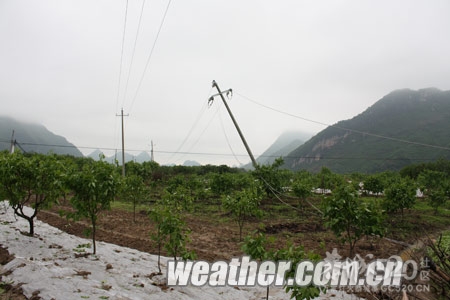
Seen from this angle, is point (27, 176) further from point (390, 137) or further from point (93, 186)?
point (390, 137)

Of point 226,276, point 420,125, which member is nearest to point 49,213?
point 226,276

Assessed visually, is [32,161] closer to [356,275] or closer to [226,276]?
[226,276]

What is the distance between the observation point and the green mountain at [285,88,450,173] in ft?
294

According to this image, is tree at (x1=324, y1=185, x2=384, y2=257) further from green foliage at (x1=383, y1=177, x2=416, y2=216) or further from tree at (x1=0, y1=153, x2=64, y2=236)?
green foliage at (x1=383, y1=177, x2=416, y2=216)

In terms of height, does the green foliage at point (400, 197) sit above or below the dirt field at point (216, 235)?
above

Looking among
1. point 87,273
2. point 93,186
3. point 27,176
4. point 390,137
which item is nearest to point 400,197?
point 93,186

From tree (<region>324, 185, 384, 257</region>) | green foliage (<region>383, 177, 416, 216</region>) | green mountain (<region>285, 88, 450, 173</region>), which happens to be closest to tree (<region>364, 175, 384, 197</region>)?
green foliage (<region>383, 177, 416, 216</region>)

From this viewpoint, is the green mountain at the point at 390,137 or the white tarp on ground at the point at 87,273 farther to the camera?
the green mountain at the point at 390,137

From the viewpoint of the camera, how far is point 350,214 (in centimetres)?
770

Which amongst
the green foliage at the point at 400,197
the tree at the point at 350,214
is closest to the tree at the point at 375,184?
the green foliage at the point at 400,197

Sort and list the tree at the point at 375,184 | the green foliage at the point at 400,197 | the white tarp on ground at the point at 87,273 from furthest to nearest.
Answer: the tree at the point at 375,184 < the green foliage at the point at 400,197 < the white tarp on ground at the point at 87,273

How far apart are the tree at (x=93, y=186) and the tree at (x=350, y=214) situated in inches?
263

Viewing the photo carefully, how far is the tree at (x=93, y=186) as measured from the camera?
7688 mm

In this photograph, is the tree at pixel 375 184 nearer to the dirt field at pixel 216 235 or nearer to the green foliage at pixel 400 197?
the green foliage at pixel 400 197
